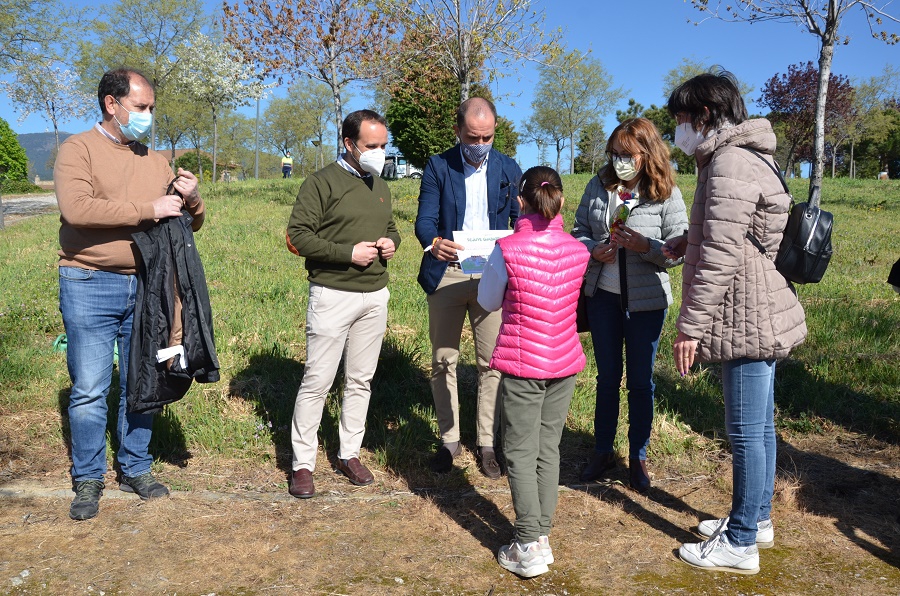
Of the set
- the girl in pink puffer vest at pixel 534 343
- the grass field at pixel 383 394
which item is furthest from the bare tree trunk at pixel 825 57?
the girl in pink puffer vest at pixel 534 343

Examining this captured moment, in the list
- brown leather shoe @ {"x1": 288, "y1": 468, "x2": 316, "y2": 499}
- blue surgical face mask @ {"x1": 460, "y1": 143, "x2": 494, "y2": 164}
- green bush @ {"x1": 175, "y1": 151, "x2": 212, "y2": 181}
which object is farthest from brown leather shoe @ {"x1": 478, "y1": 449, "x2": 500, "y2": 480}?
green bush @ {"x1": 175, "y1": 151, "x2": 212, "y2": 181}

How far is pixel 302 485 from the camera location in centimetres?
410

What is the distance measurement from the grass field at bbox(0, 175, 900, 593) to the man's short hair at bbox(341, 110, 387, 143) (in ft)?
6.83

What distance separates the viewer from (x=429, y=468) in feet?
15.0

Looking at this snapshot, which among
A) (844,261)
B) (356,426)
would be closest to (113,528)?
(356,426)

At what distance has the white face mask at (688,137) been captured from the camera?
320 cm

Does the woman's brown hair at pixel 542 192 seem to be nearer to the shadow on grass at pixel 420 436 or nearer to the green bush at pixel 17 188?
the shadow on grass at pixel 420 436

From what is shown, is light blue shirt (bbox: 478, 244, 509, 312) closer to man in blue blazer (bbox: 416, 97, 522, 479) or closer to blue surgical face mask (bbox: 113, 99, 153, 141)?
man in blue blazer (bbox: 416, 97, 522, 479)

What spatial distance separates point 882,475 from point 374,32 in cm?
1429

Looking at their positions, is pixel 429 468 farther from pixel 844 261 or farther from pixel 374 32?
pixel 374 32

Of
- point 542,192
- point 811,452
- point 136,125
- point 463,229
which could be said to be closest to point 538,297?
point 542,192

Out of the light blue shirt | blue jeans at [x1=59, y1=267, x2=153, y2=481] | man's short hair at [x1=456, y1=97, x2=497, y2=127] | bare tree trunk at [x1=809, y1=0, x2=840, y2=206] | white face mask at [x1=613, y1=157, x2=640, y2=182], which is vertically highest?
bare tree trunk at [x1=809, y1=0, x2=840, y2=206]

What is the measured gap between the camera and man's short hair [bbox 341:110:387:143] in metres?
3.95

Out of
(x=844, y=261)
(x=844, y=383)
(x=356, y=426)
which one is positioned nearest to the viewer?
(x=356, y=426)
